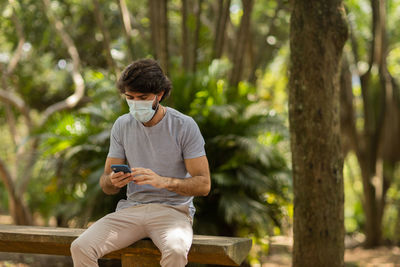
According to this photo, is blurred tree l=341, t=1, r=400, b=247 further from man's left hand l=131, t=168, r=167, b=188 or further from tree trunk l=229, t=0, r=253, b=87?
man's left hand l=131, t=168, r=167, b=188

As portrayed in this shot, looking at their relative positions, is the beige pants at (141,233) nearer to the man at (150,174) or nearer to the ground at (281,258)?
the man at (150,174)

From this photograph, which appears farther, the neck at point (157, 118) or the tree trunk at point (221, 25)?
the tree trunk at point (221, 25)

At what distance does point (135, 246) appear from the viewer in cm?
314

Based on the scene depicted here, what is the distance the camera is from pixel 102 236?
3.04 m

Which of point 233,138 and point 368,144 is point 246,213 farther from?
point 368,144

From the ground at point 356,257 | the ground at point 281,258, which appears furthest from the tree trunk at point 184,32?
the ground at point 356,257

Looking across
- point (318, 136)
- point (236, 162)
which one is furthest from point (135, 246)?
point (236, 162)

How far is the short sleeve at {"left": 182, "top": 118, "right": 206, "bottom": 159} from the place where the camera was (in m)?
3.14

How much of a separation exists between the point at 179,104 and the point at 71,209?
2.04 m

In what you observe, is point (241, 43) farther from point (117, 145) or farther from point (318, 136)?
point (117, 145)

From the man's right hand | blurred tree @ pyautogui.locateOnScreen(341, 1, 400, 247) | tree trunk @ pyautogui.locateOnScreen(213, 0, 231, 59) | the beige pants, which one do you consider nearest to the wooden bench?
the beige pants

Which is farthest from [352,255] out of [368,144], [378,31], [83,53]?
[83,53]

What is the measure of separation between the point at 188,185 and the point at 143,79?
0.70 m

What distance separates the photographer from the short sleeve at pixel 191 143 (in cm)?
314
